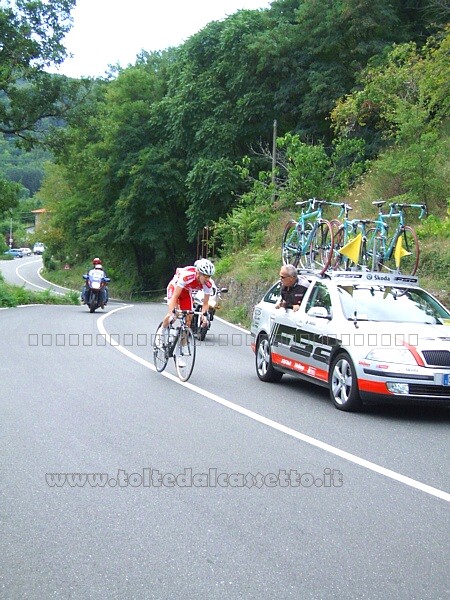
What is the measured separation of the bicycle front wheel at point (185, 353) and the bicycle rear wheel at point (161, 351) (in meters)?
0.28

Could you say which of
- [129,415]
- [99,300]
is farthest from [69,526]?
[99,300]

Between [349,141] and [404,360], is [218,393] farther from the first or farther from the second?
[349,141]

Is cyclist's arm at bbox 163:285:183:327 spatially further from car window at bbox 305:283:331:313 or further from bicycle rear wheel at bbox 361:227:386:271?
bicycle rear wheel at bbox 361:227:386:271

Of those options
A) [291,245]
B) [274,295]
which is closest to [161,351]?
[274,295]

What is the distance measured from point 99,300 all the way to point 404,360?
69.4ft

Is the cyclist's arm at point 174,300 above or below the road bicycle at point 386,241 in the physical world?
below

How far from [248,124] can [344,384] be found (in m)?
33.4

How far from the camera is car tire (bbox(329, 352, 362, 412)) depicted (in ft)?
31.9

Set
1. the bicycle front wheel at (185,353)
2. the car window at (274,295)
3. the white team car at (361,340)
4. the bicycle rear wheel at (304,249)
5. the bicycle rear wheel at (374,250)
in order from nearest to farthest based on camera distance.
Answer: the white team car at (361,340), the bicycle front wheel at (185,353), the car window at (274,295), the bicycle rear wheel at (374,250), the bicycle rear wheel at (304,249)

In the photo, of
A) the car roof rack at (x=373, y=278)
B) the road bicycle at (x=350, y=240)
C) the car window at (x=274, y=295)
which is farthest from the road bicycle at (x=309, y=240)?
the car roof rack at (x=373, y=278)

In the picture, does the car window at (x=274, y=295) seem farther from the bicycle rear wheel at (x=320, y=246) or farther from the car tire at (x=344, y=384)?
the car tire at (x=344, y=384)

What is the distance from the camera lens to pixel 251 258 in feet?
101

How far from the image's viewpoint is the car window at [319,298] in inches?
444

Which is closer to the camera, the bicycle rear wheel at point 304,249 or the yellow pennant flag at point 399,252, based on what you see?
the yellow pennant flag at point 399,252
